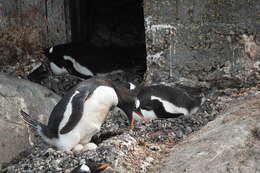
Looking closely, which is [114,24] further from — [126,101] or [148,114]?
[126,101]

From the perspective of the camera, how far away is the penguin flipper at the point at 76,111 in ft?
11.2

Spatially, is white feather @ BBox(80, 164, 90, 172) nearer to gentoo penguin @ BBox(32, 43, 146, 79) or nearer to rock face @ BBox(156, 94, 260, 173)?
rock face @ BBox(156, 94, 260, 173)

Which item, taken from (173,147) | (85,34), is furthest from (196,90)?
(85,34)

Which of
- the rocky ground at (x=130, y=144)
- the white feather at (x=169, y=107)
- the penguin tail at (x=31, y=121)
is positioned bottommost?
the rocky ground at (x=130, y=144)

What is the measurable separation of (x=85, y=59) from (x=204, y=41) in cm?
124

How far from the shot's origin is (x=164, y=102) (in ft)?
13.7

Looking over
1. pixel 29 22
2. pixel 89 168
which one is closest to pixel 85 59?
pixel 29 22

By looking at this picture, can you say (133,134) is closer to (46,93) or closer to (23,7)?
(46,93)

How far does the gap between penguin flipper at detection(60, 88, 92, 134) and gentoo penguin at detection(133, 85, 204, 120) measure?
2.59 ft

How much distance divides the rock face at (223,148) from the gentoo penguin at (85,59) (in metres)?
1.56

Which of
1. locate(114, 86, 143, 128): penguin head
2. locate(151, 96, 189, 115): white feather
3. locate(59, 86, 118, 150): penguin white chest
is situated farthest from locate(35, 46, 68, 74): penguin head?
locate(59, 86, 118, 150): penguin white chest

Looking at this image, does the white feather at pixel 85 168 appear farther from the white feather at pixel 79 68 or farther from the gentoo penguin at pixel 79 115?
the white feather at pixel 79 68

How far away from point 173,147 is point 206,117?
585 millimetres

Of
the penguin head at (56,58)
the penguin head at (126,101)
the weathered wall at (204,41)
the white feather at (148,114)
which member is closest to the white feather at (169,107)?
the white feather at (148,114)
